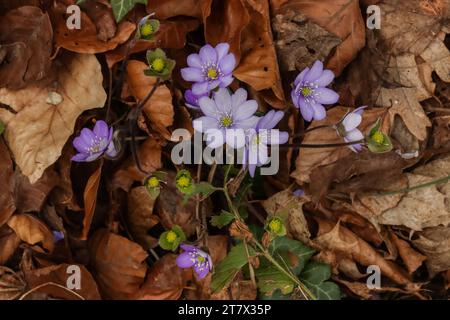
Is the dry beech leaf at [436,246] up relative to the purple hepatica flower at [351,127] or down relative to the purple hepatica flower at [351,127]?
down

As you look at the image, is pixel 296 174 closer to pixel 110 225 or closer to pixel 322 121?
pixel 322 121

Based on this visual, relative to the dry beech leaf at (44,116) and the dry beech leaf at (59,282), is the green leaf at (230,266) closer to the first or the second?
the dry beech leaf at (59,282)

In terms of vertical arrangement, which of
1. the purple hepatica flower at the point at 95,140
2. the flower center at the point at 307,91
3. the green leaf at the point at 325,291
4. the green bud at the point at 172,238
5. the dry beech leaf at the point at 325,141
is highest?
the flower center at the point at 307,91

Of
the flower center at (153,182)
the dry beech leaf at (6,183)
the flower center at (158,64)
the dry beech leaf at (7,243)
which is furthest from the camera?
the dry beech leaf at (7,243)

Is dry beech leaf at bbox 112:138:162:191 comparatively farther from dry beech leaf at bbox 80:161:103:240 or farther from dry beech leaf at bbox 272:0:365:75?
dry beech leaf at bbox 272:0:365:75

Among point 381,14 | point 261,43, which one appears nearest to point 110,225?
point 261,43

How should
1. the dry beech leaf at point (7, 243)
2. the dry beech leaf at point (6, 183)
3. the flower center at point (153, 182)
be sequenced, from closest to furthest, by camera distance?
1. the flower center at point (153, 182)
2. the dry beech leaf at point (6, 183)
3. the dry beech leaf at point (7, 243)

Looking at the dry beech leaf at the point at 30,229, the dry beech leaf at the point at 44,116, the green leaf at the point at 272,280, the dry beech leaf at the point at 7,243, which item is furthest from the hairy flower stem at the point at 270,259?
the dry beech leaf at the point at 7,243

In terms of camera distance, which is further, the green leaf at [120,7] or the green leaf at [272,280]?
the green leaf at [272,280]
